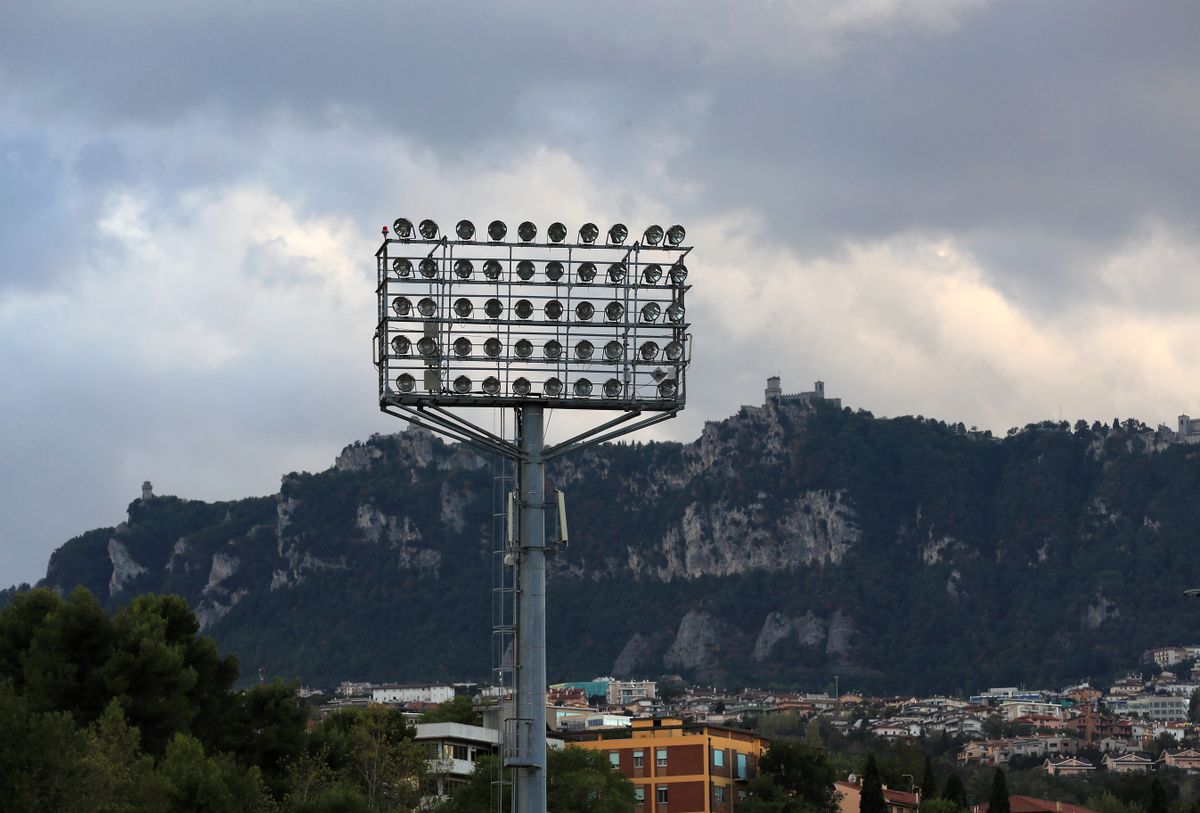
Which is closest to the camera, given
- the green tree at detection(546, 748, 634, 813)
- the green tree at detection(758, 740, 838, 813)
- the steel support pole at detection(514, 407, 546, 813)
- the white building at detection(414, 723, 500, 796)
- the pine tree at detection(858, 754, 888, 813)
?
the steel support pole at detection(514, 407, 546, 813)

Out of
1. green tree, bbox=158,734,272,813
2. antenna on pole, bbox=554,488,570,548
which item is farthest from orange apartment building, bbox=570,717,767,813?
antenna on pole, bbox=554,488,570,548

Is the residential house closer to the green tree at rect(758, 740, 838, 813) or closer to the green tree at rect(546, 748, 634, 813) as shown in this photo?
the green tree at rect(758, 740, 838, 813)

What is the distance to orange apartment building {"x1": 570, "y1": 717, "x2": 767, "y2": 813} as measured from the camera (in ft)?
449

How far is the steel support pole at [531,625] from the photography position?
1804 inches

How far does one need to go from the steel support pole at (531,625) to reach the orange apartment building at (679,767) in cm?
8888

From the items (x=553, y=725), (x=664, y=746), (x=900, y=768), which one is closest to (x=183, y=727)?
(x=664, y=746)

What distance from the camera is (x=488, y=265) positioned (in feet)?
152

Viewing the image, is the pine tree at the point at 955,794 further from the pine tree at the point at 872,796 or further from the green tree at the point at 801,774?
the pine tree at the point at 872,796

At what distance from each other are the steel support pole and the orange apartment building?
8888cm

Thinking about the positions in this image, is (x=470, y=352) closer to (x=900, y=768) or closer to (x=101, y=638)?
(x=101, y=638)

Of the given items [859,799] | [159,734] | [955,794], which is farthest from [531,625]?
[859,799]

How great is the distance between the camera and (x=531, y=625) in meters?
46.4

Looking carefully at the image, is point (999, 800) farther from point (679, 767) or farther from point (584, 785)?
point (584, 785)

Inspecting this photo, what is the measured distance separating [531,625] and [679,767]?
92747mm
